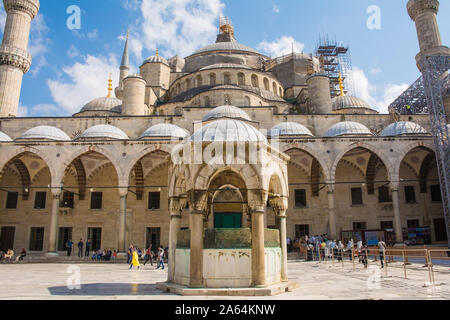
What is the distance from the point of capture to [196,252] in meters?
4.90

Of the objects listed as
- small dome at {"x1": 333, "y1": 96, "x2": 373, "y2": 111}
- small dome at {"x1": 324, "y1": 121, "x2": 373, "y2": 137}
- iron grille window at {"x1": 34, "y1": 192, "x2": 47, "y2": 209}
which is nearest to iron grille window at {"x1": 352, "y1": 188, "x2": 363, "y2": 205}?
small dome at {"x1": 324, "y1": 121, "x2": 373, "y2": 137}

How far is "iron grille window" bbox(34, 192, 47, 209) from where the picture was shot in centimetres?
1708

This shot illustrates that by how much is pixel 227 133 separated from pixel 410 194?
15.3 metres

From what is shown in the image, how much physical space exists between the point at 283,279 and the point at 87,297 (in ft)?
10.2

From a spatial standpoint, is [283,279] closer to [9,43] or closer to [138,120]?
[138,120]

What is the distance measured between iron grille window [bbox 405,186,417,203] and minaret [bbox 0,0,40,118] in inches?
869

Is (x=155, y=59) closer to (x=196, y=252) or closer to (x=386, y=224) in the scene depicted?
(x=386, y=224)

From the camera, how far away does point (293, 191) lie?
17312mm

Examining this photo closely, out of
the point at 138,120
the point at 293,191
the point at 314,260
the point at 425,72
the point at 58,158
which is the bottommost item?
the point at 314,260

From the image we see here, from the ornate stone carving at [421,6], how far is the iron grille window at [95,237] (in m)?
22.1

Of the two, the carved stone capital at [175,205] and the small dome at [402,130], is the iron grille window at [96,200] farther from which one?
the small dome at [402,130]
